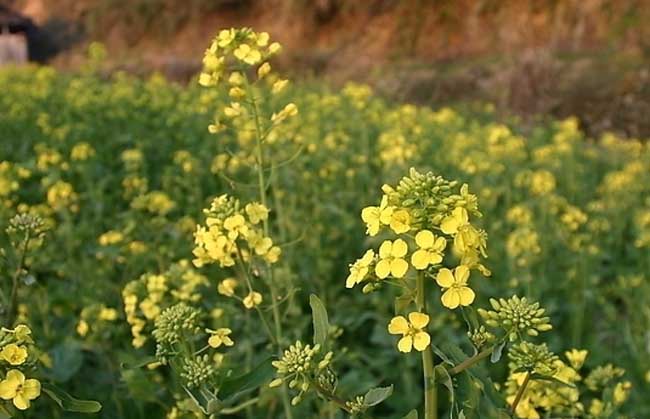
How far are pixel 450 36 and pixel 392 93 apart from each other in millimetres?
4518

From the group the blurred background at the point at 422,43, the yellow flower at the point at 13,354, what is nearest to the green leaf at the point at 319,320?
the yellow flower at the point at 13,354

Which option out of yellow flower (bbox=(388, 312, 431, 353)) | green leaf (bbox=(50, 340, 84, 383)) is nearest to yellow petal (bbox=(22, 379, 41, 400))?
yellow flower (bbox=(388, 312, 431, 353))

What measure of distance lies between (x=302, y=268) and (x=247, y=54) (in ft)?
4.89

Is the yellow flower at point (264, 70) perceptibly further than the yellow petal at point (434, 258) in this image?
Yes

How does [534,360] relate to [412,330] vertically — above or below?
below

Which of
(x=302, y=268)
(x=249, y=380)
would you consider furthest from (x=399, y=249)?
(x=302, y=268)

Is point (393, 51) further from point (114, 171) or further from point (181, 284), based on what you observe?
point (181, 284)

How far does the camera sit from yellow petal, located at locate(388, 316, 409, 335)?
1210 millimetres

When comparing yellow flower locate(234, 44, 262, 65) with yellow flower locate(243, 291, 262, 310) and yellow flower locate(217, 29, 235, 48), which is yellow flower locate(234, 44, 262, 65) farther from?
yellow flower locate(243, 291, 262, 310)

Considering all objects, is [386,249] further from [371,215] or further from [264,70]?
[264,70]

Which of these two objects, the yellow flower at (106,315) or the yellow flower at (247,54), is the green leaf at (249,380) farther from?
the yellow flower at (106,315)

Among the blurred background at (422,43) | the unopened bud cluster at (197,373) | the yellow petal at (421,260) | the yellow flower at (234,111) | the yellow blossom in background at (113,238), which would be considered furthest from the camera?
the blurred background at (422,43)

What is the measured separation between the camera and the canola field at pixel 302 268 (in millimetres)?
1313

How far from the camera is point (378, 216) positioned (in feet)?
4.08
